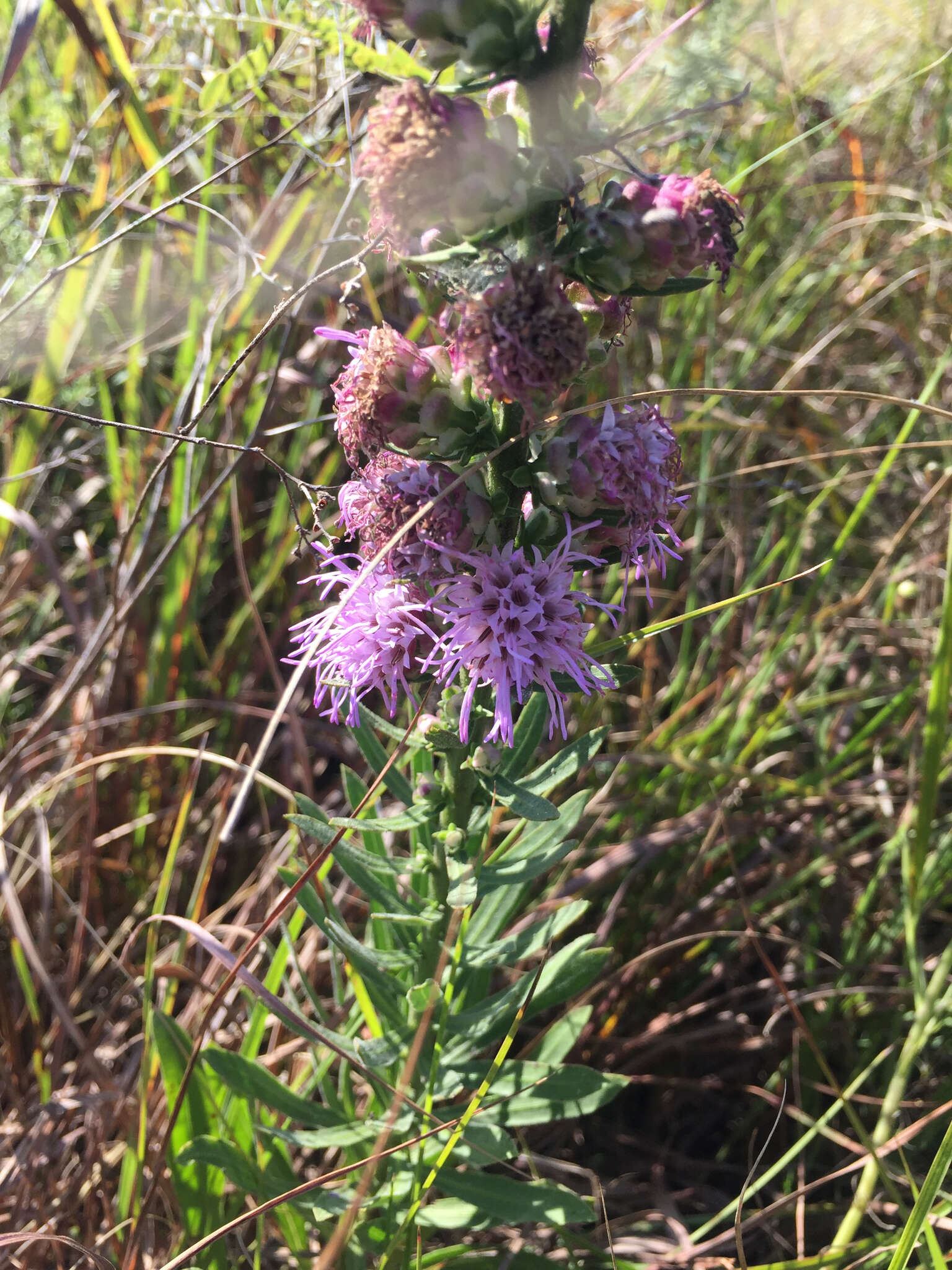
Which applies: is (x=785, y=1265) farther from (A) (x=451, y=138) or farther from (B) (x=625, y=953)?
(A) (x=451, y=138)

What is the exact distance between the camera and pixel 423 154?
1.23m

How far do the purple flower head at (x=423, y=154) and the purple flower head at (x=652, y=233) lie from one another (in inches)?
6.7

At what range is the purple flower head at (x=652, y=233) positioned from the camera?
131 cm

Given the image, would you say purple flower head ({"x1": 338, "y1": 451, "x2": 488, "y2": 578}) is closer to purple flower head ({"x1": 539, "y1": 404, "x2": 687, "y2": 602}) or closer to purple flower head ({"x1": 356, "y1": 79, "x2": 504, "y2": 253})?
purple flower head ({"x1": 539, "y1": 404, "x2": 687, "y2": 602})

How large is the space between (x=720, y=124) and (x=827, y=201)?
2.38 ft

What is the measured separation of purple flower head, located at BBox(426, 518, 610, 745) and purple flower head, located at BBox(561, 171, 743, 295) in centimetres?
37

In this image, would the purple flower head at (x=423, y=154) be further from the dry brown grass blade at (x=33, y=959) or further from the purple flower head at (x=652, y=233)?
the dry brown grass blade at (x=33, y=959)

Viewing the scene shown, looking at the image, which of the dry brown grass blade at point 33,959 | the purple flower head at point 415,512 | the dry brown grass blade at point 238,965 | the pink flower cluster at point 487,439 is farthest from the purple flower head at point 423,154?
the dry brown grass blade at point 33,959

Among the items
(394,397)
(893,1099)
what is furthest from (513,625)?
(893,1099)

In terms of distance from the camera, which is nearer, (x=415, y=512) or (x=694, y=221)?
(x=694, y=221)

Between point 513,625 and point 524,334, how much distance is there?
0.45m

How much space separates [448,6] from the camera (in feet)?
4.13

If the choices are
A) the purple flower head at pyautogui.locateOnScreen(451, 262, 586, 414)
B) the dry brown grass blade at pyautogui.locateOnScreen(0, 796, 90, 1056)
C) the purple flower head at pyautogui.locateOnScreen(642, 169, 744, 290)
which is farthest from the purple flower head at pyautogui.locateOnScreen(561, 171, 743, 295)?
the dry brown grass blade at pyautogui.locateOnScreen(0, 796, 90, 1056)

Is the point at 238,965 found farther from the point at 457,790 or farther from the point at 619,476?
the point at 619,476
